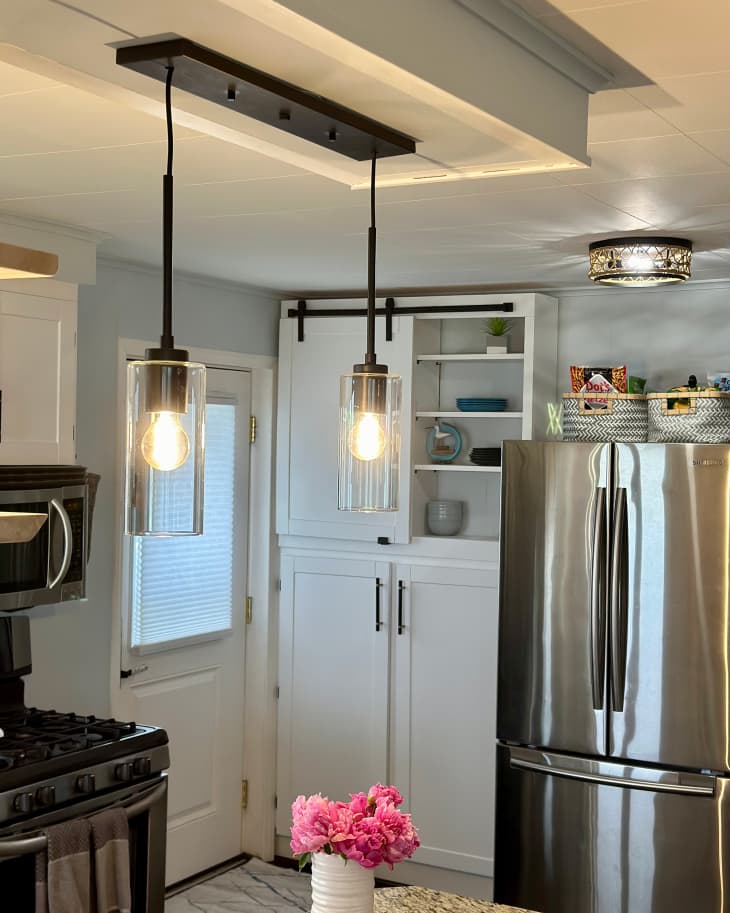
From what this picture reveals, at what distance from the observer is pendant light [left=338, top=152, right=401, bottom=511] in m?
1.62

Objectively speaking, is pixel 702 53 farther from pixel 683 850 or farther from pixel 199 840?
pixel 199 840

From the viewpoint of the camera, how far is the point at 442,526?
4.59 metres

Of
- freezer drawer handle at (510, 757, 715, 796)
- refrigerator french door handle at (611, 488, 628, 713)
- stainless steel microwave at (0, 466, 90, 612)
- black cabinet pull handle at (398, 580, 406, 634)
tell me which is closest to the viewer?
stainless steel microwave at (0, 466, 90, 612)

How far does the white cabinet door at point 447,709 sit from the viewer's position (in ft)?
14.4

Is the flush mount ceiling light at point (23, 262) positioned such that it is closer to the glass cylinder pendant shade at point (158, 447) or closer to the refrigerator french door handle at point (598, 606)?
the glass cylinder pendant shade at point (158, 447)

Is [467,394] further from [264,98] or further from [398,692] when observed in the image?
[264,98]

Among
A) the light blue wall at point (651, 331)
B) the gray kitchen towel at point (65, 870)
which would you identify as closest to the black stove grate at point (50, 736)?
the gray kitchen towel at point (65, 870)

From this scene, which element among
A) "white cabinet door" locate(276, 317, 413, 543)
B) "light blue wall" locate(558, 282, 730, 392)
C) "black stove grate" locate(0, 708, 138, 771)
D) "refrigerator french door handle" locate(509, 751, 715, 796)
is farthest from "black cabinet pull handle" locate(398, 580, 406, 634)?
"black stove grate" locate(0, 708, 138, 771)

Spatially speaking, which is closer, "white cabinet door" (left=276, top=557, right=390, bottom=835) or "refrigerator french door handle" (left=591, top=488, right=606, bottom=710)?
"refrigerator french door handle" (left=591, top=488, right=606, bottom=710)

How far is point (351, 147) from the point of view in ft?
5.75

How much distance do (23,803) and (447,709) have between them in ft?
6.43

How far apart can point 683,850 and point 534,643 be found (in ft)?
2.53

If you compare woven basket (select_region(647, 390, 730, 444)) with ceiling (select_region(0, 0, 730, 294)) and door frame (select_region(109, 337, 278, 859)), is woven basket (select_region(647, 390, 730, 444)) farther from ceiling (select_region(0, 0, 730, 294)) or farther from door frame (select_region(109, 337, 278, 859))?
door frame (select_region(109, 337, 278, 859))

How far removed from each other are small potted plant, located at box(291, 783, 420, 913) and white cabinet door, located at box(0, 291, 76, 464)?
1.74 metres
